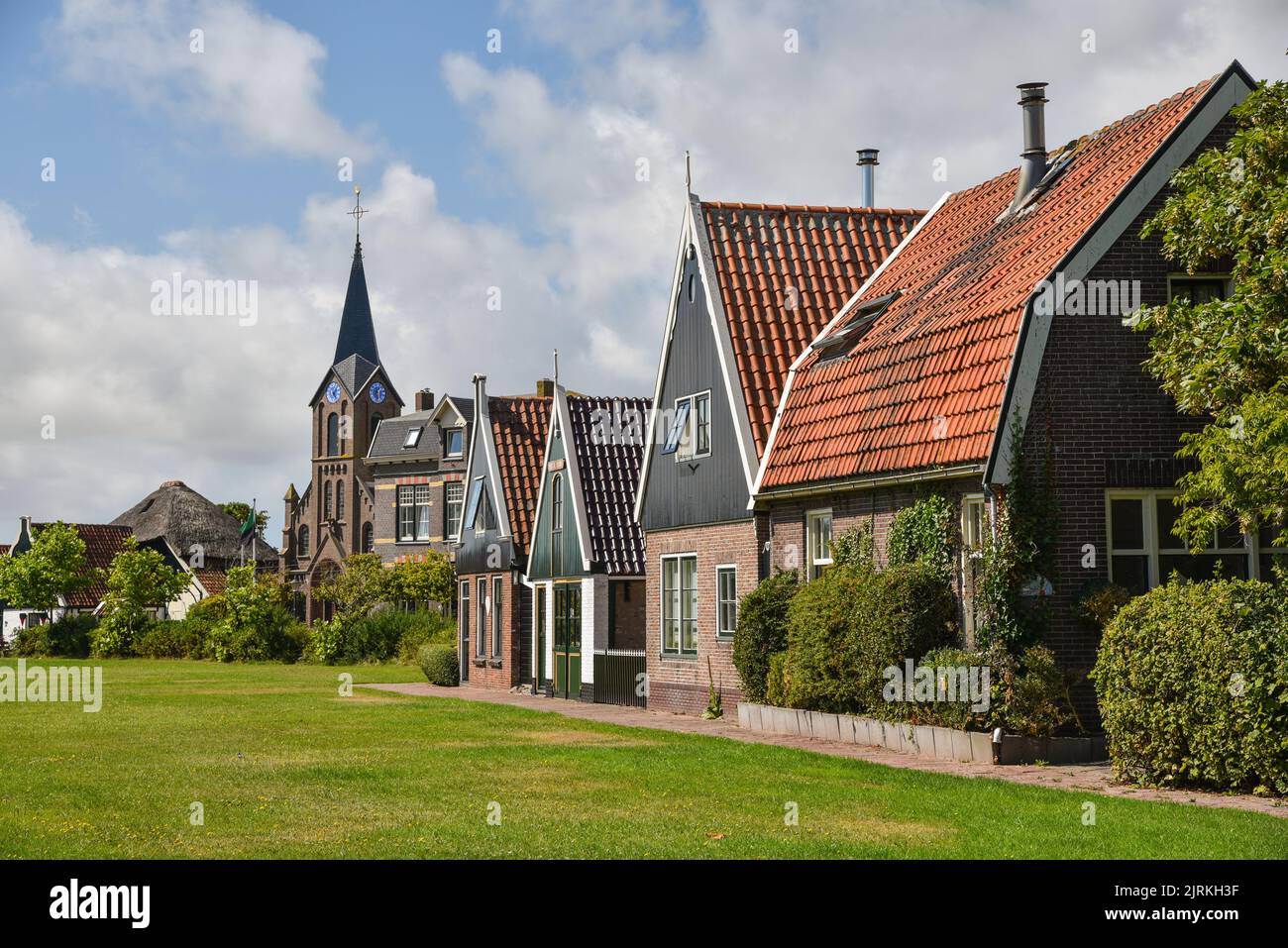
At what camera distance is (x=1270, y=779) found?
521 inches

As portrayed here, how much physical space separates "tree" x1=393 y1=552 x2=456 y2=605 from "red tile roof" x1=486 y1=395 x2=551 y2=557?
2482 centimetres

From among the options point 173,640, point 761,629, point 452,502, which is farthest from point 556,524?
point 452,502

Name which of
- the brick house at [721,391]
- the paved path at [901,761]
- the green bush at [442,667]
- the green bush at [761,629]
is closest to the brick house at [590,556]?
the paved path at [901,761]

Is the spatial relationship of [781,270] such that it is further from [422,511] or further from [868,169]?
[422,511]

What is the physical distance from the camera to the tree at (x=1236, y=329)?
1438 cm

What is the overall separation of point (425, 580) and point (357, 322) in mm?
37090

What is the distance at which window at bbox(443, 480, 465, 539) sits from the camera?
249ft

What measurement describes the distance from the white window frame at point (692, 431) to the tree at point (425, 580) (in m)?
35.7

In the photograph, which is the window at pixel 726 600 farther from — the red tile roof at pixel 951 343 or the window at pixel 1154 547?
the window at pixel 1154 547

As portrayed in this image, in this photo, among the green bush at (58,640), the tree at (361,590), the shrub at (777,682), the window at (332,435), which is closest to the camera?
the shrub at (777,682)

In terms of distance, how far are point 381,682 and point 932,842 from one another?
29.2m

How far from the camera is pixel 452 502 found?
3009 inches
